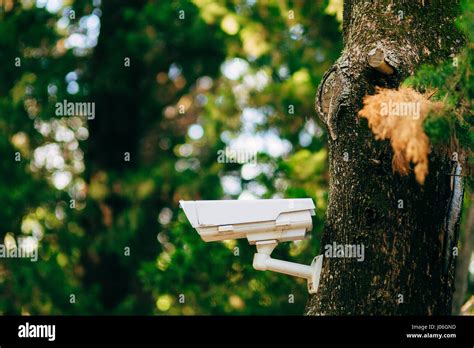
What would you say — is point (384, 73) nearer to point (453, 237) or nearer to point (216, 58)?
point (453, 237)

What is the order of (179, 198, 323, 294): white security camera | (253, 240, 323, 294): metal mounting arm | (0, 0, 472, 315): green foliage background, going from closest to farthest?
(179, 198, 323, 294): white security camera, (253, 240, 323, 294): metal mounting arm, (0, 0, 472, 315): green foliage background

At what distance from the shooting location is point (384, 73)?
5.52 metres

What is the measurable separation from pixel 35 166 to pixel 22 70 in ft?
5.59

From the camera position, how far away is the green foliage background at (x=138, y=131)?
1184 cm

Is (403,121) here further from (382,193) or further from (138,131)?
(138,131)

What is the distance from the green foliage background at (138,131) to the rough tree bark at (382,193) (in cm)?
425

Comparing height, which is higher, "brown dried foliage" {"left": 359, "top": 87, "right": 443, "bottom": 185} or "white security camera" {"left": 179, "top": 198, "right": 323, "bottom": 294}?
"brown dried foliage" {"left": 359, "top": 87, "right": 443, "bottom": 185}

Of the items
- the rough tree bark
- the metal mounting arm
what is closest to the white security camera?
the metal mounting arm

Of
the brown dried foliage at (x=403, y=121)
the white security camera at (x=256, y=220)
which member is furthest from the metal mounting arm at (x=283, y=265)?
the brown dried foliage at (x=403, y=121)

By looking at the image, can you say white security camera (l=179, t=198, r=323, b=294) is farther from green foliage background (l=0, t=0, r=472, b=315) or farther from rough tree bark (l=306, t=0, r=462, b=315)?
green foliage background (l=0, t=0, r=472, b=315)

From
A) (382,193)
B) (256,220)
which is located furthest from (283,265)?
(382,193)

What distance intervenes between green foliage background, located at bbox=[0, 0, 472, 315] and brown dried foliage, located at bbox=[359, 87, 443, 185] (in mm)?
4692

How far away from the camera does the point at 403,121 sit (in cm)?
498

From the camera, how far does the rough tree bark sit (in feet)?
17.8
